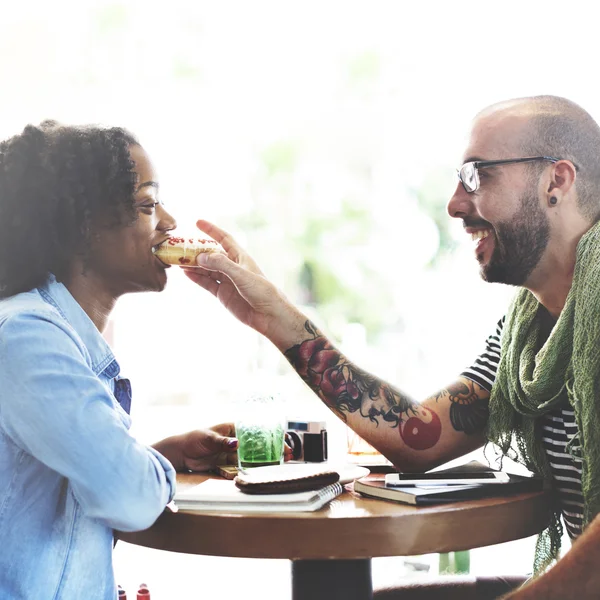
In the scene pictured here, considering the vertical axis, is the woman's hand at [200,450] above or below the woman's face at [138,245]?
below

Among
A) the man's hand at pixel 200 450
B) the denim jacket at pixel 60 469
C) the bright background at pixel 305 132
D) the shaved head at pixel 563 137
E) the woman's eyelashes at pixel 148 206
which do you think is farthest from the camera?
the bright background at pixel 305 132

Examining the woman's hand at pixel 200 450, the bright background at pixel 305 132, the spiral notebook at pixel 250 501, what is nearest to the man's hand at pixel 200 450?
the woman's hand at pixel 200 450

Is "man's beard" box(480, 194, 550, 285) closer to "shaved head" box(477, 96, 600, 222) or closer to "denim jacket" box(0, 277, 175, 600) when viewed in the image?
"shaved head" box(477, 96, 600, 222)

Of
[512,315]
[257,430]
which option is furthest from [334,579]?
[512,315]

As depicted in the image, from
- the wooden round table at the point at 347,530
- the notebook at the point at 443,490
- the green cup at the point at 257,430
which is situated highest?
the green cup at the point at 257,430

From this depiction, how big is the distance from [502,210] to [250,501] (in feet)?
2.95

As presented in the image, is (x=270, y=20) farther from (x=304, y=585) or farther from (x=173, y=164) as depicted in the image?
(x=304, y=585)

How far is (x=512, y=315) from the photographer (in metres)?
1.85

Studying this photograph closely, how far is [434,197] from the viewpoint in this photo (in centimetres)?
784

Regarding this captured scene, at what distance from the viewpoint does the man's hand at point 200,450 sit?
1685 millimetres

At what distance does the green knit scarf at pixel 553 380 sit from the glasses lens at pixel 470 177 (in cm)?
27

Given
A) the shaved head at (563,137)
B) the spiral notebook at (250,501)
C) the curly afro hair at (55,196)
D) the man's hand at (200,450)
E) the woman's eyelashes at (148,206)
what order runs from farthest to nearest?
1. the shaved head at (563,137)
2. the man's hand at (200,450)
3. the woman's eyelashes at (148,206)
4. the curly afro hair at (55,196)
5. the spiral notebook at (250,501)

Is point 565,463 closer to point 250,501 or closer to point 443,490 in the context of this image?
point 443,490

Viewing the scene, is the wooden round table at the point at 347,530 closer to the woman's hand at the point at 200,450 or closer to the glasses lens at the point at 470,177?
the woman's hand at the point at 200,450
